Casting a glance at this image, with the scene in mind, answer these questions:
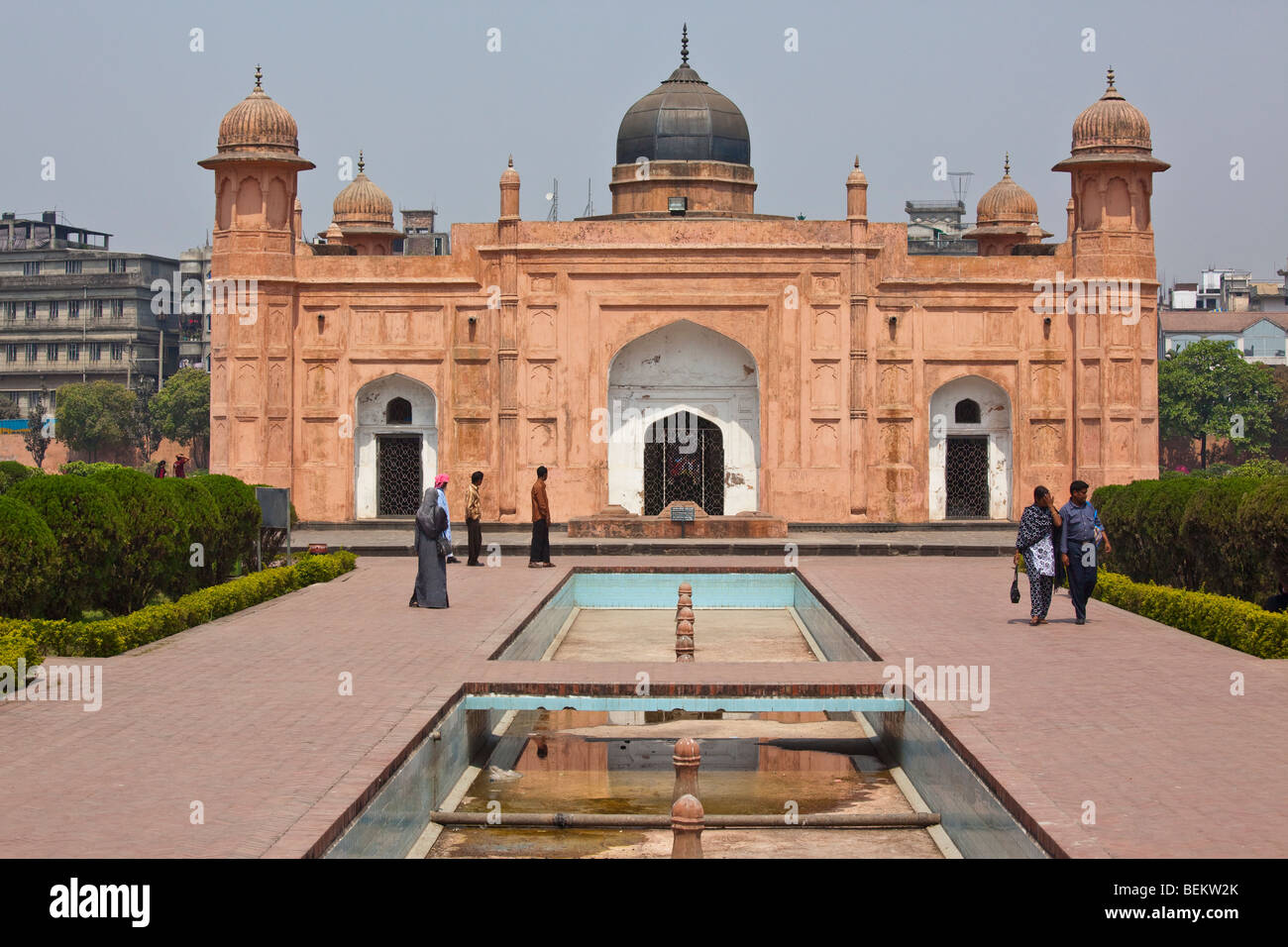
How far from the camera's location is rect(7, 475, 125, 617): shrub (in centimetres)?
1153

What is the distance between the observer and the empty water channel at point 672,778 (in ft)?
23.6

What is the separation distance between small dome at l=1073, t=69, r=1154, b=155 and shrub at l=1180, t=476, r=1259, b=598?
33.8 ft

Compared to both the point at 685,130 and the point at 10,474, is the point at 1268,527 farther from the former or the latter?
the point at 10,474

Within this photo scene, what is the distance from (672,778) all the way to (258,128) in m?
17.2

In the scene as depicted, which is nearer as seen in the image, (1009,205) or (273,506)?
(273,506)

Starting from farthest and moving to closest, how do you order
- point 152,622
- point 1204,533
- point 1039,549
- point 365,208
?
point 365,208 → point 1204,533 → point 1039,549 → point 152,622

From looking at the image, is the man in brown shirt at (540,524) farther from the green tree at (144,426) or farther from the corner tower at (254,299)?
the green tree at (144,426)

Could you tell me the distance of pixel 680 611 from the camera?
42.6ft

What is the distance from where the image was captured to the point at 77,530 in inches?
461

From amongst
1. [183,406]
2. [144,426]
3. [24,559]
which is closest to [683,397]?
[24,559]

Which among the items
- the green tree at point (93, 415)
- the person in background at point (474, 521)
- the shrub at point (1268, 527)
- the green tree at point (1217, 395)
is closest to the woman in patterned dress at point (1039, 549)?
the shrub at point (1268, 527)
